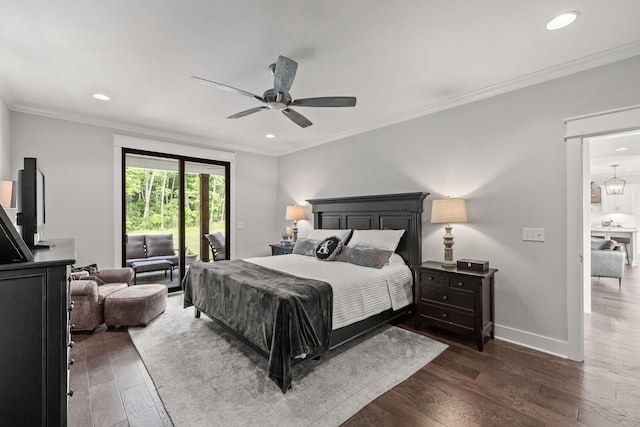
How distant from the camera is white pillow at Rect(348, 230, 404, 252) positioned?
11.8ft

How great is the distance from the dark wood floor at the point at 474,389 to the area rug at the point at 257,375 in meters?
0.10

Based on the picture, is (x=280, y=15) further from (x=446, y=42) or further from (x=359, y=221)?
(x=359, y=221)

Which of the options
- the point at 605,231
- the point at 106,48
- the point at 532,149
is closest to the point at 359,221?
the point at 532,149

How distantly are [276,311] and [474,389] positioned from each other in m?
1.62

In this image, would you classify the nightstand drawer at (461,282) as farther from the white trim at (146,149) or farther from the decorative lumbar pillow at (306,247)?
the white trim at (146,149)

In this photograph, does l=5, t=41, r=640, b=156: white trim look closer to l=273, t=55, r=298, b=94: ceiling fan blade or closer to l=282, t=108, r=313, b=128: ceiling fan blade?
l=282, t=108, r=313, b=128: ceiling fan blade

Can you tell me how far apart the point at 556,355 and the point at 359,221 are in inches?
103

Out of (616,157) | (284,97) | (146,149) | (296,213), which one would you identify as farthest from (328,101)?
(616,157)

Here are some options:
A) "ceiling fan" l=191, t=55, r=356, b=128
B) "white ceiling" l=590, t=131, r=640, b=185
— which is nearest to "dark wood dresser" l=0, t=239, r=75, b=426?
"ceiling fan" l=191, t=55, r=356, b=128

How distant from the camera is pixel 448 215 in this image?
3088mm

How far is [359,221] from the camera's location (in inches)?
169

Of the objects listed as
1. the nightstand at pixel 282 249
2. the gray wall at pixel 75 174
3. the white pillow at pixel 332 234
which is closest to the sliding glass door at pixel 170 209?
the gray wall at pixel 75 174

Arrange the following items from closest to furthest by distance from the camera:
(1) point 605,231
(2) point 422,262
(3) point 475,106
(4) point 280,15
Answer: (4) point 280,15
(3) point 475,106
(2) point 422,262
(1) point 605,231

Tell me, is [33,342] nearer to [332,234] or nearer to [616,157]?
[332,234]
